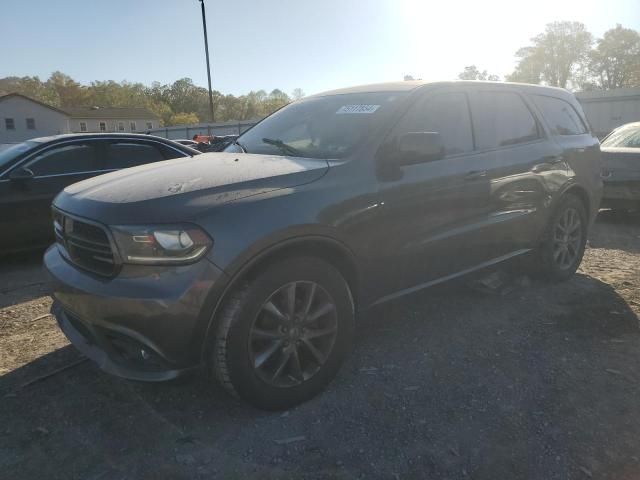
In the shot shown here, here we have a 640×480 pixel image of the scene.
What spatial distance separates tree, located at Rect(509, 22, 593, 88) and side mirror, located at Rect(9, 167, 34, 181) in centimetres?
7576

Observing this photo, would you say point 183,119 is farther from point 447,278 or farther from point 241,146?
point 447,278

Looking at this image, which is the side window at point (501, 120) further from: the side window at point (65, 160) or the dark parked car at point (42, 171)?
the side window at point (65, 160)

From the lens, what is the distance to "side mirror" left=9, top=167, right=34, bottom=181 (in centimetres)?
552

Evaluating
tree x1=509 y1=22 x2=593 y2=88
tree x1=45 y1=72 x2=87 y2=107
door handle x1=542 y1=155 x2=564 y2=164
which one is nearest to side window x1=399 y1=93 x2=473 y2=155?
door handle x1=542 y1=155 x2=564 y2=164

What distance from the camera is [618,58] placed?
7006 cm

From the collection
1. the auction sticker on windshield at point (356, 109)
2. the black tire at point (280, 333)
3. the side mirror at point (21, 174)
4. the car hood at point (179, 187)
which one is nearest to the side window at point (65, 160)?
the side mirror at point (21, 174)

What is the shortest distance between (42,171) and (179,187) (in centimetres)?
407

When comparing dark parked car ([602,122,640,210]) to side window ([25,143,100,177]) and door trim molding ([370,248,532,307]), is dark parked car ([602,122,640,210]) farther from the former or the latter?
side window ([25,143,100,177])

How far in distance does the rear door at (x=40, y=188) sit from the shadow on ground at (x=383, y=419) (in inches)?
106

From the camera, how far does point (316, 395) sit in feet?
9.50

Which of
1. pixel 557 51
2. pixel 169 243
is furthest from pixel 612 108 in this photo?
pixel 557 51

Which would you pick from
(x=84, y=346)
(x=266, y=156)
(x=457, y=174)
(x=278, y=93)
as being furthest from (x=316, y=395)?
(x=278, y=93)

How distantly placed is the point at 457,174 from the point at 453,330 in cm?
118

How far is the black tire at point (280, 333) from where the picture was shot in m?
2.48
